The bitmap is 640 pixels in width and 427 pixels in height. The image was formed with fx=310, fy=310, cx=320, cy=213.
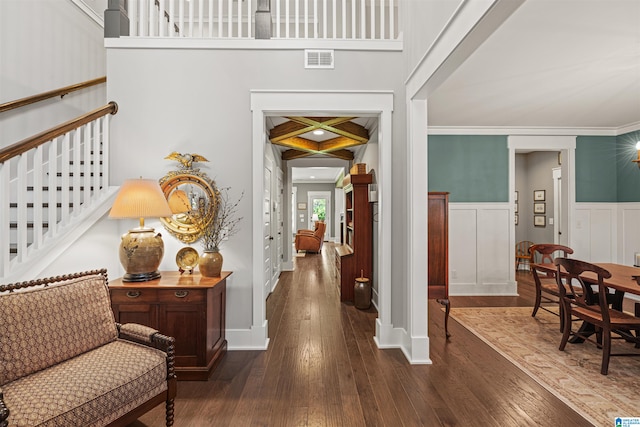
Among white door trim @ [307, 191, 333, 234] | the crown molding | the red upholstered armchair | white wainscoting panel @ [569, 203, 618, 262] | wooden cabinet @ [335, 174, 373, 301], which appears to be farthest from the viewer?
white door trim @ [307, 191, 333, 234]

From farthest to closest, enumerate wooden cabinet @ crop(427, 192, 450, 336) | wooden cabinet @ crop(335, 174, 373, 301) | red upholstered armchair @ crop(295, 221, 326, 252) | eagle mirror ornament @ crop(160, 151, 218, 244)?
red upholstered armchair @ crop(295, 221, 326, 252) → wooden cabinet @ crop(335, 174, 373, 301) → wooden cabinet @ crop(427, 192, 450, 336) → eagle mirror ornament @ crop(160, 151, 218, 244)

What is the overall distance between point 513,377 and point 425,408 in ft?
3.11

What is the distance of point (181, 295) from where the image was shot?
2.51 meters

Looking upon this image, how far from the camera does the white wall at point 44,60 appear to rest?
Result: 309 centimetres

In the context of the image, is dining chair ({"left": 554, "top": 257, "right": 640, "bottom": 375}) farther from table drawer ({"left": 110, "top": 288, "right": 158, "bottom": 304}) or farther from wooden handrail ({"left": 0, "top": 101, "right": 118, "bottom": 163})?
wooden handrail ({"left": 0, "top": 101, "right": 118, "bottom": 163})

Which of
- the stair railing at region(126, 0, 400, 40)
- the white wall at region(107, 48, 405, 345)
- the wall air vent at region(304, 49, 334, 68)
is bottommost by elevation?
the white wall at region(107, 48, 405, 345)

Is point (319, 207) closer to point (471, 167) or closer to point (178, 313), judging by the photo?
point (471, 167)

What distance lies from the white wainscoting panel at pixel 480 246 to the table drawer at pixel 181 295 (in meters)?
4.08

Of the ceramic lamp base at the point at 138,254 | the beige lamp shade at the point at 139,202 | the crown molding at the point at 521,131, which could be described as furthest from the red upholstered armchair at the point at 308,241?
the beige lamp shade at the point at 139,202

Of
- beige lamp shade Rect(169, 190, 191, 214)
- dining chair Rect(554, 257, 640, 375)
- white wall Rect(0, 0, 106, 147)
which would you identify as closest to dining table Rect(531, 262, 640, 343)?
dining chair Rect(554, 257, 640, 375)

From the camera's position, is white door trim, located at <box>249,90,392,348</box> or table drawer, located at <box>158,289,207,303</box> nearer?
table drawer, located at <box>158,289,207,303</box>

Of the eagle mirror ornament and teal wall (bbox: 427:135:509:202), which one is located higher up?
teal wall (bbox: 427:135:509:202)

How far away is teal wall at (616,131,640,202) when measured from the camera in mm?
4938

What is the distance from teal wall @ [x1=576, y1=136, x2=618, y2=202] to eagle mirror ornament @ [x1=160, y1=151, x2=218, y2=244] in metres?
5.88
